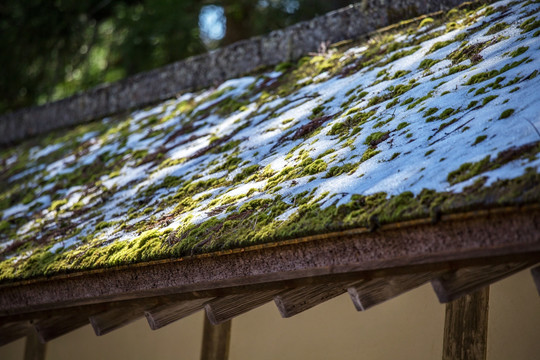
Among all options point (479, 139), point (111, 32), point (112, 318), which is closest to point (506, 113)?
point (479, 139)

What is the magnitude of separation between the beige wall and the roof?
1036 millimetres

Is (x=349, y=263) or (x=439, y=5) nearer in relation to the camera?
(x=349, y=263)

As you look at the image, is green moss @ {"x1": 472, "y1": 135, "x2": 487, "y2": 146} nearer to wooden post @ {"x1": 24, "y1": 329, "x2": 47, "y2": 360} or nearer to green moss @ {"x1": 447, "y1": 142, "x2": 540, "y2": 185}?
green moss @ {"x1": 447, "y1": 142, "x2": 540, "y2": 185}

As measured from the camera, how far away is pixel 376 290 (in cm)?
252

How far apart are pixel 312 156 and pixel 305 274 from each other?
932 mm

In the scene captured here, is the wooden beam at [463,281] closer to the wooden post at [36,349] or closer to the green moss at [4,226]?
the wooden post at [36,349]

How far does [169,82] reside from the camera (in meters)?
6.77

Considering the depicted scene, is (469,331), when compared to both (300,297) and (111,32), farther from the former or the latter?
(111,32)

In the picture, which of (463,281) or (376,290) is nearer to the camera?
(463,281)

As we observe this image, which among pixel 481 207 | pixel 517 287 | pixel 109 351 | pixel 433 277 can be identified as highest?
pixel 481 207

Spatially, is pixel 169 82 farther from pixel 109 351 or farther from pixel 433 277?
pixel 433 277

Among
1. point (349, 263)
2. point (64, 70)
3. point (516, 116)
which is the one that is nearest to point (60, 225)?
point (349, 263)

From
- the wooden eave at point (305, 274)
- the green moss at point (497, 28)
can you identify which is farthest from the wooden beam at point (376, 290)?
the green moss at point (497, 28)

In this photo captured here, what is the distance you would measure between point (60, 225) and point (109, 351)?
1154 millimetres
